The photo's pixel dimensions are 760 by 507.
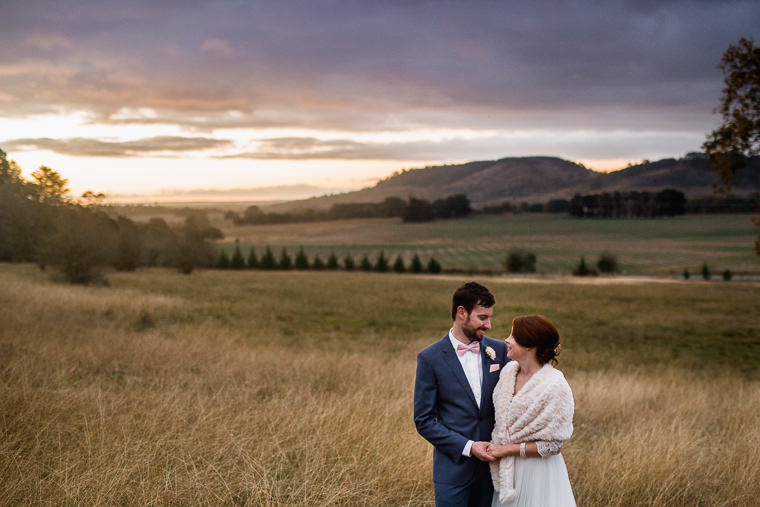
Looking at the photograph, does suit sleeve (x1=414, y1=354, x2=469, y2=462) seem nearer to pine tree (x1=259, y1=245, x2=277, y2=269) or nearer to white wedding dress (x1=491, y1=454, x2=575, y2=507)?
white wedding dress (x1=491, y1=454, x2=575, y2=507)

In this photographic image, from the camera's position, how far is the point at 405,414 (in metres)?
7.16

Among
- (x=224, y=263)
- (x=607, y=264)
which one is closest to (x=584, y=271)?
(x=607, y=264)

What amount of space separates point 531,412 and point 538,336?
0.45 m

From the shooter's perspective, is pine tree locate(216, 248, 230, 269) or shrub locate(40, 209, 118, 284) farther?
pine tree locate(216, 248, 230, 269)

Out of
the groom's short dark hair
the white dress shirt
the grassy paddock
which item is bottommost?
the grassy paddock

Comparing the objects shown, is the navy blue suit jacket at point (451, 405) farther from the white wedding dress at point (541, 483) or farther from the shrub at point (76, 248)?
the shrub at point (76, 248)

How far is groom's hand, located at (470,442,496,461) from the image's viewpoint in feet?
10.1

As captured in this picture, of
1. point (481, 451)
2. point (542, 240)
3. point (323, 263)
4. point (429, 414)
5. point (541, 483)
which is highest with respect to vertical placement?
point (429, 414)

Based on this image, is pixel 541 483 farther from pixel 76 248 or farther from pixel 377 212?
pixel 377 212

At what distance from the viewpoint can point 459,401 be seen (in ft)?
10.8

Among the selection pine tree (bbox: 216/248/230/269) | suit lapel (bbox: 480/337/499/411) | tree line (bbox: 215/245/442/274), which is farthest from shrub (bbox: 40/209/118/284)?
pine tree (bbox: 216/248/230/269)

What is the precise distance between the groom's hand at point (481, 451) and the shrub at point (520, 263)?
71.4 meters

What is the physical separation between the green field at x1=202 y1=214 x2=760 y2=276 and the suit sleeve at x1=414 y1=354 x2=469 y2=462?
70049 millimetres

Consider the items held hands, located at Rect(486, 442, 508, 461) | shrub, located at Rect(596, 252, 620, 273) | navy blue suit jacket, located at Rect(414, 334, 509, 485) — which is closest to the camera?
held hands, located at Rect(486, 442, 508, 461)
